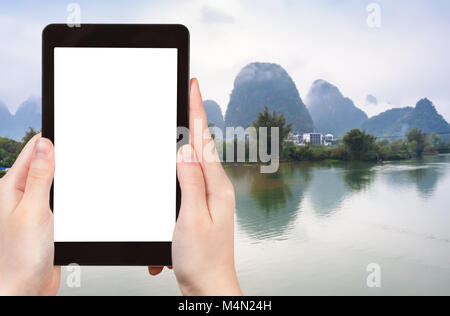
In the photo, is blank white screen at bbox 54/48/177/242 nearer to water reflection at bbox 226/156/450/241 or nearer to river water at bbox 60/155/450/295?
river water at bbox 60/155/450/295

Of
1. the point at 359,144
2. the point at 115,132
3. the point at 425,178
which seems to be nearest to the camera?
the point at 115,132

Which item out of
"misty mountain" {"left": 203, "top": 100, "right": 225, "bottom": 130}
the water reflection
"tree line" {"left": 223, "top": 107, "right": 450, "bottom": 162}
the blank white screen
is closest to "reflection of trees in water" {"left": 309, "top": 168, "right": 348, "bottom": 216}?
the water reflection

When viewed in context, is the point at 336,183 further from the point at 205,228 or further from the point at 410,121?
the point at 410,121

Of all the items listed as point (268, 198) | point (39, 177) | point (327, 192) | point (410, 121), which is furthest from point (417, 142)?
point (39, 177)

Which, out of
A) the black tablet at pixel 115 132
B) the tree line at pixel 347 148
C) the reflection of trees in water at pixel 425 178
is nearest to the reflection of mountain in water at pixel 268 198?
the tree line at pixel 347 148

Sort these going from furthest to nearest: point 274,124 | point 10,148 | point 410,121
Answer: point 410,121, point 274,124, point 10,148

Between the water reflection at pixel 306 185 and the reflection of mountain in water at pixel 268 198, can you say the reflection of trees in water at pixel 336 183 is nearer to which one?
the water reflection at pixel 306 185
